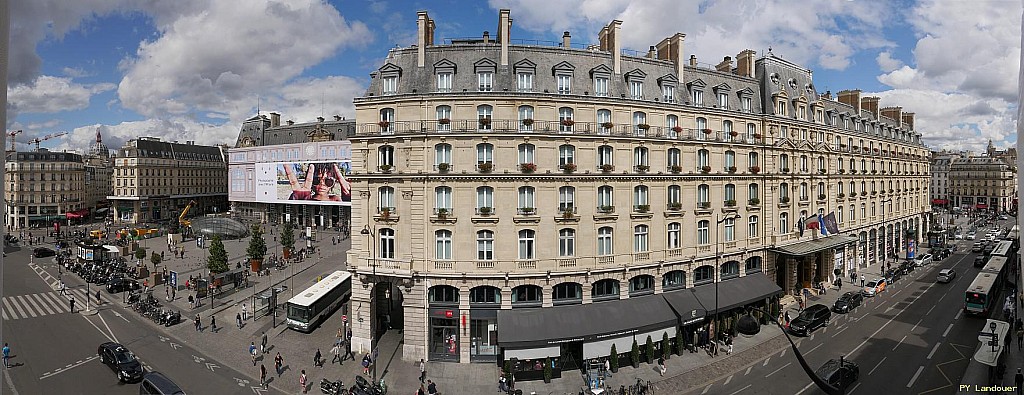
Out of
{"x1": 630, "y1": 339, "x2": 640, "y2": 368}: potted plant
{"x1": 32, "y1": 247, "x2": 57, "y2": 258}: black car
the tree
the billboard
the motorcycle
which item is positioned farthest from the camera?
the billboard

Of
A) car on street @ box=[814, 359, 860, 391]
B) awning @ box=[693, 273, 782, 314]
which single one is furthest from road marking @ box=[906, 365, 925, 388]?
awning @ box=[693, 273, 782, 314]

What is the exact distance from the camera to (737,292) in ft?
124

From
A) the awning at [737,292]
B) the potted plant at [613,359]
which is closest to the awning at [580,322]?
the potted plant at [613,359]

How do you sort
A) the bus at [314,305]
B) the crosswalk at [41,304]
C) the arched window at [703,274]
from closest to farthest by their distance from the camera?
the arched window at [703,274]
the bus at [314,305]
the crosswalk at [41,304]

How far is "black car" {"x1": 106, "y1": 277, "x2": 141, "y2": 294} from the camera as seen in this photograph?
5097cm

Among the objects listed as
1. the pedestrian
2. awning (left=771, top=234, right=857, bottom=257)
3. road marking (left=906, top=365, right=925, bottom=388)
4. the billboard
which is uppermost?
the billboard

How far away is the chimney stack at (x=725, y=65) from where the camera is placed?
156 feet

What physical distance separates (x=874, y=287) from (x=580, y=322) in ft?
120

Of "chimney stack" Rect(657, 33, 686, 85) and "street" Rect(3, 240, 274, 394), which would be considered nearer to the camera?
"street" Rect(3, 240, 274, 394)

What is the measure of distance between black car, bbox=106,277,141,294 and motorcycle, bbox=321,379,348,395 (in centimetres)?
3688

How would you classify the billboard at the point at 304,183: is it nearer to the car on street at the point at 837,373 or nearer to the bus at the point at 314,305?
the bus at the point at 314,305

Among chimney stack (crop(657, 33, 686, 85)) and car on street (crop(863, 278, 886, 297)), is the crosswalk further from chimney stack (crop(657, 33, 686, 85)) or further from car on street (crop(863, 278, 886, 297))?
car on street (crop(863, 278, 886, 297))

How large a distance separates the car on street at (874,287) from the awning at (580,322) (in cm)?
2844

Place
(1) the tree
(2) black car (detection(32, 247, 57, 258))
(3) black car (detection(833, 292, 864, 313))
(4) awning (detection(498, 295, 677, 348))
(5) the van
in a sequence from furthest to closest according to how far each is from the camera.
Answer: (2) black car (detection(32, 247, 57, 258)) → (1) the tree → (3) black car (detection(833, 292, 864, 313)) → (4) awning (detection(498, 295, 677, 348)) → (5) the van
